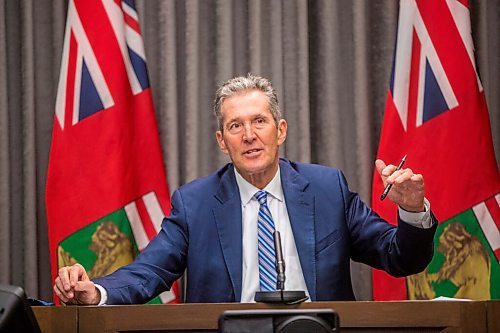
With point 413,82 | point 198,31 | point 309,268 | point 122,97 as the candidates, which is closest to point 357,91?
point 413,82

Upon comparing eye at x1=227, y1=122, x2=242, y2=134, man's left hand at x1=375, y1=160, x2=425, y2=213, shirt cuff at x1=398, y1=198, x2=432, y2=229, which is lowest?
shirt cuff at x1=398, y1=198, x2=432, y2=229

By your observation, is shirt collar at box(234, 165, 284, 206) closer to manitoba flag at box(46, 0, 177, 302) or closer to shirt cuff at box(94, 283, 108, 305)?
shirt cuff at box(94, 283, 108, 305)

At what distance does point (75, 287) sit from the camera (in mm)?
2252

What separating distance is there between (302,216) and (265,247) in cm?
18

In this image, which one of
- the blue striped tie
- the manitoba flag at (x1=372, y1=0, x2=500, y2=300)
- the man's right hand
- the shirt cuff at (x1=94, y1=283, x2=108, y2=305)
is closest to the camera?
the man's right hand

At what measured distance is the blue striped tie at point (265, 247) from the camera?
8.77 ft

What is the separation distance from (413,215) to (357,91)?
1.55 meters

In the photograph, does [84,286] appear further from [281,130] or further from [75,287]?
[281,130]

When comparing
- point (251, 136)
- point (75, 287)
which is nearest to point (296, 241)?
point (251, 136)

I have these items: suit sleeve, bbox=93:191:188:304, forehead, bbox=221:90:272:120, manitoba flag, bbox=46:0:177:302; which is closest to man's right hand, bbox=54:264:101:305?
suit sleeve, bbox=93:191:188:304

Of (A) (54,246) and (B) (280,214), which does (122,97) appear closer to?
(A) (54,246)

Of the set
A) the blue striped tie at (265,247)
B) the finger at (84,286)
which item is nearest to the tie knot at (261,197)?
the blue striped tie at (265,247)

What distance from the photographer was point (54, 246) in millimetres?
3598

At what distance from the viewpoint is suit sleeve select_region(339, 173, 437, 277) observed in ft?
8.26
